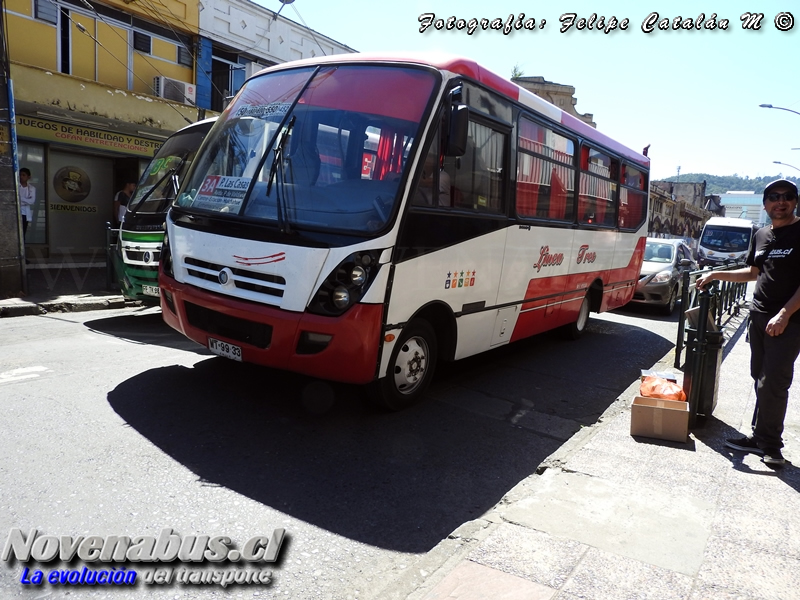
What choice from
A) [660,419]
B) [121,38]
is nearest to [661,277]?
[660,419]

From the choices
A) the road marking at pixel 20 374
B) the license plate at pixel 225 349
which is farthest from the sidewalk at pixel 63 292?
the license plate at pixel 225 349

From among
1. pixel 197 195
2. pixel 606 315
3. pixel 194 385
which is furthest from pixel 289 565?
pixel 606 315

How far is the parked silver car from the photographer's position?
532 inches

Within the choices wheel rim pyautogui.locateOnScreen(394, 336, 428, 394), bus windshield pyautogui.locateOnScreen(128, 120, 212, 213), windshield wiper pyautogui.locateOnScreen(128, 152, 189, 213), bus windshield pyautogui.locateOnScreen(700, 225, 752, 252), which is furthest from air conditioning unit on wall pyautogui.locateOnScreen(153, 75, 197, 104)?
bus windshield pyautogui.locateOnScreen(700, 225, 752, 252)

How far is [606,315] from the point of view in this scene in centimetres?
1316

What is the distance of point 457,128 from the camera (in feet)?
16.3

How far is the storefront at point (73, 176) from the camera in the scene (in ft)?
47.6

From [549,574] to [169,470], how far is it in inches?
Result: 91.8

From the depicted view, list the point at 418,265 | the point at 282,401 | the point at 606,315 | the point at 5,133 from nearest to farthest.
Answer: the point at 418,265
the point at 282,401
the point at 5,133
the point at 606,315

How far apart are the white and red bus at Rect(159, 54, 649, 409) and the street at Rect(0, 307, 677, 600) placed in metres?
0.54

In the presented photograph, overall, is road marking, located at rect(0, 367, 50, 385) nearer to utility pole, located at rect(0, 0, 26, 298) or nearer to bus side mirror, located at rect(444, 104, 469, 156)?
bus side mirror, located at rect(444, 104, 469, 156)

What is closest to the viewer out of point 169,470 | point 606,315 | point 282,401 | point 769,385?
point 169,470

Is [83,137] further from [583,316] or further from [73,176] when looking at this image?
[583,316]

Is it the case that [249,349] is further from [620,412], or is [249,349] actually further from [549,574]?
[620,412]
